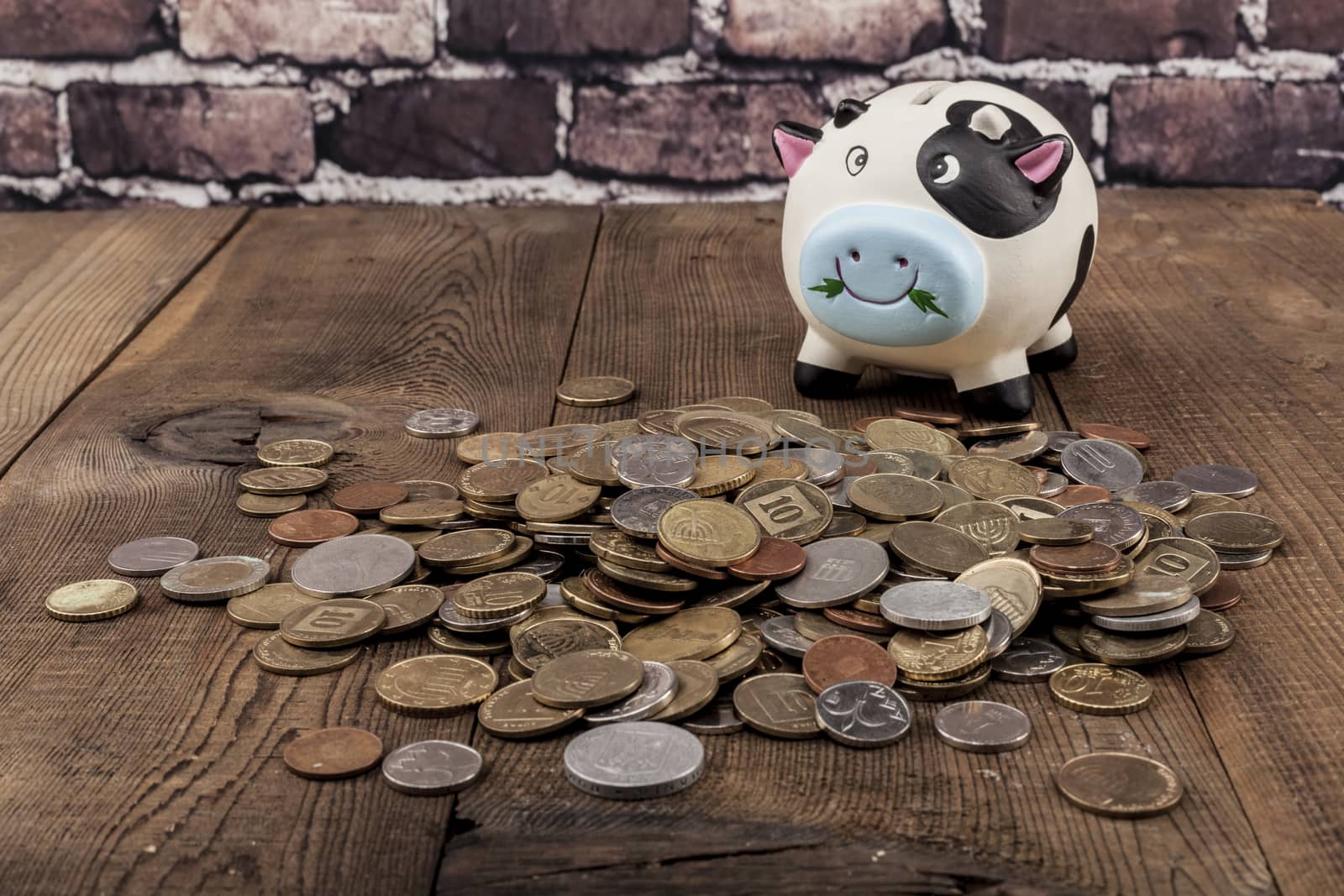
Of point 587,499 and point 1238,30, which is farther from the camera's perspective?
point 1238,30

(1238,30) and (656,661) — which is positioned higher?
(1238,30)

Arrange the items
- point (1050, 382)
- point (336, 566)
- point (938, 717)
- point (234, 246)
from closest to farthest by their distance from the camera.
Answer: point (938, 717)
point (336, 566)
point (1050, 382)
point (234, 246)

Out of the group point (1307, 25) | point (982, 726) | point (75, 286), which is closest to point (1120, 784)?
point (982, 726)

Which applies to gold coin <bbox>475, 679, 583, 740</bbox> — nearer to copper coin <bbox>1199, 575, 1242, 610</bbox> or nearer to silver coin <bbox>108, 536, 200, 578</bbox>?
silver coin <bbox>108, 536, 200, 578</bbox>

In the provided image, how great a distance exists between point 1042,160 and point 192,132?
53.1 inches

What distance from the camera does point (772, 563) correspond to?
0.83m

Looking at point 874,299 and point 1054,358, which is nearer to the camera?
point 874,299

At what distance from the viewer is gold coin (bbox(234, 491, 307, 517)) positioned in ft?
3.26

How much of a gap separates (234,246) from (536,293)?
40 cm

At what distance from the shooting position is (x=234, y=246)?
163cm

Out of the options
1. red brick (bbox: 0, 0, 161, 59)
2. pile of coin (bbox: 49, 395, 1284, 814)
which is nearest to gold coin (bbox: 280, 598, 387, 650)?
pile of coin (bbox: 49, 395, 1284, 814)

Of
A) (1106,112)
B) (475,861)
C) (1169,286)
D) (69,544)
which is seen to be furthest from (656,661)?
(1106,112)

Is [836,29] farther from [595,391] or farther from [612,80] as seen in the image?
[595,391]

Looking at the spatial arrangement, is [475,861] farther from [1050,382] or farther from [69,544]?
[1050,382]
